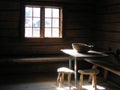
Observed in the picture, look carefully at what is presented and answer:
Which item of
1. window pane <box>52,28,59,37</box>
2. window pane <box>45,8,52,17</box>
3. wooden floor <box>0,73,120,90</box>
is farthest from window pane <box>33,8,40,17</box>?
wooden floor <box>0,73,120,90</box>

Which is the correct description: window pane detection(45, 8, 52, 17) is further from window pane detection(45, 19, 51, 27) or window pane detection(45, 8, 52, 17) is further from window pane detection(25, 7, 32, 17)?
window pane detection(25, 7, 32, 17)

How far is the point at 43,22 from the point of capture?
7301 mm

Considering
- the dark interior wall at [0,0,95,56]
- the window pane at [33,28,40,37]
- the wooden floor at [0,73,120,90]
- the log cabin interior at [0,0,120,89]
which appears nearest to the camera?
the wooden floor at [0,73,120,90]

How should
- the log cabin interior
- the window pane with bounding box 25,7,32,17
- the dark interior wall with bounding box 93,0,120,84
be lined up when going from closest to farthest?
the dark interior wall with bounding box 93,0,120,84 → the log cabin interior → the window pane with bounding box 25,7,32,17

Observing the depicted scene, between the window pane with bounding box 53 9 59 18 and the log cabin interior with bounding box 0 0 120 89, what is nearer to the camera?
the log cabin interior with bounding box 0 0 120 89

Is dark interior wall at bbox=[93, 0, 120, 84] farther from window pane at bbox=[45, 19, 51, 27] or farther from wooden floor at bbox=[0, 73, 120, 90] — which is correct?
window pane at bbox=[45, 19, 51, 27]

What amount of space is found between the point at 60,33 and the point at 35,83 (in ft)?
6.29

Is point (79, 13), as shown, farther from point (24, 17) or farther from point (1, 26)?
point (1, 26)

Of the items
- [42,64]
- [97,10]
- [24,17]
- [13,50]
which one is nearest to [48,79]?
[42,64]

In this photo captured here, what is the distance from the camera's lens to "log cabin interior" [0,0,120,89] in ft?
22.1

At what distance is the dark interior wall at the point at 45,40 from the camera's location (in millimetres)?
6941

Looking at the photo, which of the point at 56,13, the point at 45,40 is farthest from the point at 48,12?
the point at 45,40

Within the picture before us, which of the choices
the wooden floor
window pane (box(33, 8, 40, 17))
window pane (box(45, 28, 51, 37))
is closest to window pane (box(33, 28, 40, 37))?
window pane (box(45, 28, 51, 37))

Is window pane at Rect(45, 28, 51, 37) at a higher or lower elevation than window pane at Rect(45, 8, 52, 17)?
lower
